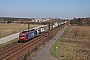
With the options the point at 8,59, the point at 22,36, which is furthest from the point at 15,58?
the point at 22,36

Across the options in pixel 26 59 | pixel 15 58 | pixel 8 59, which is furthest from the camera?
pixel 26 59

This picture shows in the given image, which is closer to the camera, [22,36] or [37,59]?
[37,59]

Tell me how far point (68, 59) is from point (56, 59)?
141 centimetres

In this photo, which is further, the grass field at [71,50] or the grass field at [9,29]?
the grass field at [9,29]

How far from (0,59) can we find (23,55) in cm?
326

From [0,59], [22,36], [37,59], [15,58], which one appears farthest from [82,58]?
[22,36]

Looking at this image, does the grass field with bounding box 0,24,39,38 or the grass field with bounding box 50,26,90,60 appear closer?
the grass field with bounding box 50,26,90,60

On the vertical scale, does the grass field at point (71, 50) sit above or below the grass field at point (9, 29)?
above

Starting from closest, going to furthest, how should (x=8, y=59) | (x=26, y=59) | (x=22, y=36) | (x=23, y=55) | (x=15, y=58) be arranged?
(x=8, y=59) → (x=15, y=58) → (x=26, y=59) → (x=23, y=55) → (x=22, y=36)

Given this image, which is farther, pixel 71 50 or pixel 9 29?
pixel 9 29

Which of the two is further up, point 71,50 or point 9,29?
point 71,50

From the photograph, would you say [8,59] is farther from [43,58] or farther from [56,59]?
[56,59]

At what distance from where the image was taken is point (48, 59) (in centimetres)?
1659

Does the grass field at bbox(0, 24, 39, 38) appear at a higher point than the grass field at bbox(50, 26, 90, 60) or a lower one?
lower
